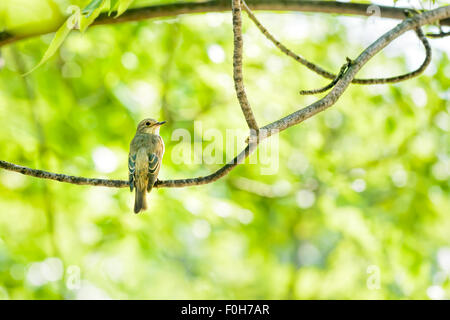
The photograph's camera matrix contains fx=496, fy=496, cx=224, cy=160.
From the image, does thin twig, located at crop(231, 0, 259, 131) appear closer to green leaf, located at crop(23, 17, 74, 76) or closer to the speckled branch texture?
the speckled branch texture

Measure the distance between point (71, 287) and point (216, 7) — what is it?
3.03m

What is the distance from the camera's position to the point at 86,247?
5.00m

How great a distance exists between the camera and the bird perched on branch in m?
3.31

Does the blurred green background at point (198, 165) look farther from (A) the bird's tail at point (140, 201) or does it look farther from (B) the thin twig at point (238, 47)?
(B) the thin twig at point (238, 47)

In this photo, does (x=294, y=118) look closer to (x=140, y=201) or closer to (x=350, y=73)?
(x=350, y=73)

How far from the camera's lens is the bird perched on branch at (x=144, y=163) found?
10.8 feet

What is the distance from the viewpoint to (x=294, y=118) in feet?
6.29

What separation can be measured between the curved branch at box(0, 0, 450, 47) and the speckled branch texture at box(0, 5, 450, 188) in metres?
0.63

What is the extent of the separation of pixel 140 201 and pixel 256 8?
1.49 m

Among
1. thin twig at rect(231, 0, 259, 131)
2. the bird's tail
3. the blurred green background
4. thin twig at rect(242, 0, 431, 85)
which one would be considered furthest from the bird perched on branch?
thin twig at rect(231, 0, 259, 131)

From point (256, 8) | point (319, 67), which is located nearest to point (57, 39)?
point (319, 67)

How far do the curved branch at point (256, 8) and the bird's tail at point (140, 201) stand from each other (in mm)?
1170
